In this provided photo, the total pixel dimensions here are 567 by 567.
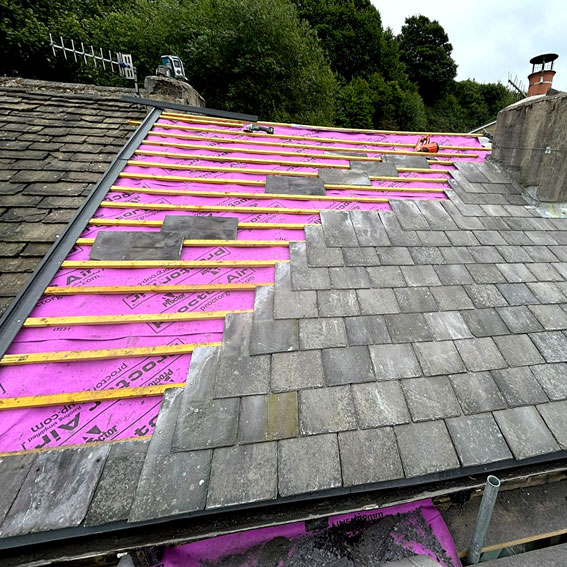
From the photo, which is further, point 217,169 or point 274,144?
point 274,144

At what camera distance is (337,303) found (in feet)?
7.30

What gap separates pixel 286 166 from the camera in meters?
3.83

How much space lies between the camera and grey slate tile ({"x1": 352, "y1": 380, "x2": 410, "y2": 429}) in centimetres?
166

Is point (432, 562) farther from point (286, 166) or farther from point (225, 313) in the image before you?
point (286, 166)

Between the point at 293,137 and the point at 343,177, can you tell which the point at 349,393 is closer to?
the point at 343,177

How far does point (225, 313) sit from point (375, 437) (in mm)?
1373

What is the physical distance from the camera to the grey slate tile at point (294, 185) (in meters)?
3.38

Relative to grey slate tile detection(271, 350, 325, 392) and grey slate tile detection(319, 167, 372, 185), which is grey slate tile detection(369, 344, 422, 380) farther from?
grey slate tile detection(319, 167, 372, 185)

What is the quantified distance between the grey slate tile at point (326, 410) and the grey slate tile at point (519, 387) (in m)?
1.12

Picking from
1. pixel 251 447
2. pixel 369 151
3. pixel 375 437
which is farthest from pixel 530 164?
pixel 251 447

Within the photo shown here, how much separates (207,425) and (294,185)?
2889mm

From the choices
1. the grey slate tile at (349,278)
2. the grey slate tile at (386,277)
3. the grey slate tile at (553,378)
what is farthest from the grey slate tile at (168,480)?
the grey slate tile at (553,378)

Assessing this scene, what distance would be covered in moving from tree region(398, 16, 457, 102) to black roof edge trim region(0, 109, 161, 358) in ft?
98.5

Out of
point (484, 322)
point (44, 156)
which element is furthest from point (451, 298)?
point (44, 156)
